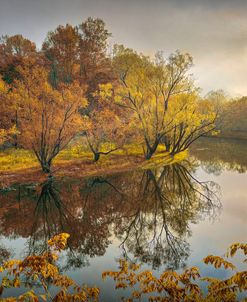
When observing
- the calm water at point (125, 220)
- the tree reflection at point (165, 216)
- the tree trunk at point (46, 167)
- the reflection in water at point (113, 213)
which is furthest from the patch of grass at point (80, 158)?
the tree reflection at point (165, 216)

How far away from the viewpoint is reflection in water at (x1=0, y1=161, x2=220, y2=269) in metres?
15.6

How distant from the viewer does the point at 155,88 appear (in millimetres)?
38250

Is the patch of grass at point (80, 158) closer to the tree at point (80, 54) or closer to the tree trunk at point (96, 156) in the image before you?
the tree trunk at point (96, 156)

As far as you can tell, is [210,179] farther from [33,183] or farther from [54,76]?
Result: [54,76]

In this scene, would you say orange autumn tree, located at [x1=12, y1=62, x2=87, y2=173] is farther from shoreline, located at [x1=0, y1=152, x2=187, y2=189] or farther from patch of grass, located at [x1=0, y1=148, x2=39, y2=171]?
patch of grass, located at [x1=0, y1=148, x2=39, y2=171]

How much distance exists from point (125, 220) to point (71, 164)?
15530 mm

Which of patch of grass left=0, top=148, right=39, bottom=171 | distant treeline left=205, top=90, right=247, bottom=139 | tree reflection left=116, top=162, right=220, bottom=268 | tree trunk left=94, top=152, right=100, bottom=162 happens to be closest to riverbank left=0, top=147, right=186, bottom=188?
patch of grass left=0, top=148, right=39, bottom=171

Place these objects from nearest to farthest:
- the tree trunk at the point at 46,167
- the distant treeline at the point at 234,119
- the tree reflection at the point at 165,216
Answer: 1. the tree reflection at the point at 165,216
2. the tree trunk at the point at 46,167
3. the distant treeline at the point at 234,119

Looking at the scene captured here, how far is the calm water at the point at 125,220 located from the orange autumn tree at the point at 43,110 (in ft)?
15.4

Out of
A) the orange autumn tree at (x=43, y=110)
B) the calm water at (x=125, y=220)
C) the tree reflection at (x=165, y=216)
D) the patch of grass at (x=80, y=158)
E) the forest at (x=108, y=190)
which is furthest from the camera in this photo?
the patch of grass at (x=80, y=158)

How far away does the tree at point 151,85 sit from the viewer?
3597cm

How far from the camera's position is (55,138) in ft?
98.7

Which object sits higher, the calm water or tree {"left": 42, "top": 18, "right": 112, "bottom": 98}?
tree {"left": 42, "top": 18, "right": 112, "bottom": 98}

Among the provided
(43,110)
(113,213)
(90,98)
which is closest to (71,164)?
(43,110)
